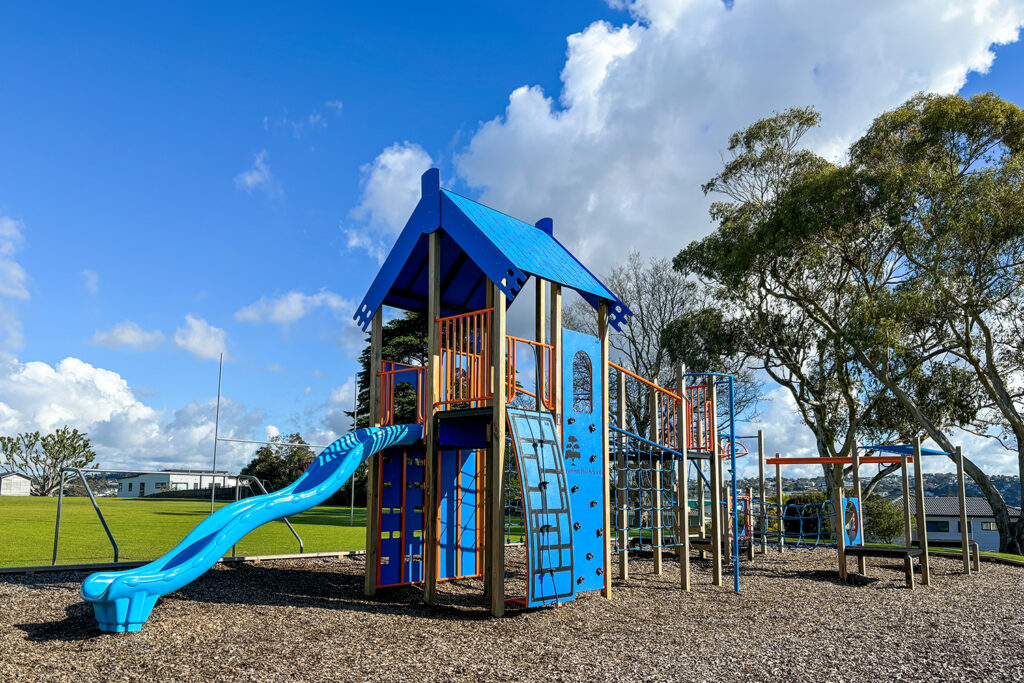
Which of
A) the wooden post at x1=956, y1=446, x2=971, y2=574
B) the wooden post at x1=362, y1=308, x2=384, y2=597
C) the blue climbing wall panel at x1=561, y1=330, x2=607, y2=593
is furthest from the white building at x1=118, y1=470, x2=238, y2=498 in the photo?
the wooden post at x1=956, y1=446, x2=971, y2=574

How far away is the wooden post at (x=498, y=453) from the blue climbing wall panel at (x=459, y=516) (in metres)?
1.65

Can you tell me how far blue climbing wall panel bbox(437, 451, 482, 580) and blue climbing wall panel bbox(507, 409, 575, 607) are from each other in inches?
71.8

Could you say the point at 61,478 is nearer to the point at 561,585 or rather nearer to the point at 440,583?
the point at 440,583

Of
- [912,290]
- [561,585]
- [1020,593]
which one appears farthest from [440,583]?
[912,290]

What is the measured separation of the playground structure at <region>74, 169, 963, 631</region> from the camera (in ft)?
26.4

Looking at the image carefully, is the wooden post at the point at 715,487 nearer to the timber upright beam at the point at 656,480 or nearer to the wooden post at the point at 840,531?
the timber upright beam at the point at 656,480

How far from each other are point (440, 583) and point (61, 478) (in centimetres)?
569

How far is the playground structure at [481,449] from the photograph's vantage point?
8055 mm

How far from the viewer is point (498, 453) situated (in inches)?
323

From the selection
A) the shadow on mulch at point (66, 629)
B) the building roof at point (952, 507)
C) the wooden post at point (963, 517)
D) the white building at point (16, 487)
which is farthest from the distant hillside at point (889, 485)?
the building roof at point (952, 507)

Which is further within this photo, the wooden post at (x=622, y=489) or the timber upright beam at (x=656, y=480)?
the timber upright beam at (x=656, y=480)

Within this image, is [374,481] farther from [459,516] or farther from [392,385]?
[459,516]

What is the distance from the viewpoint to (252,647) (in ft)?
21.6

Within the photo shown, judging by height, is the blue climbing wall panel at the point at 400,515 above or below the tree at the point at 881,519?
above
